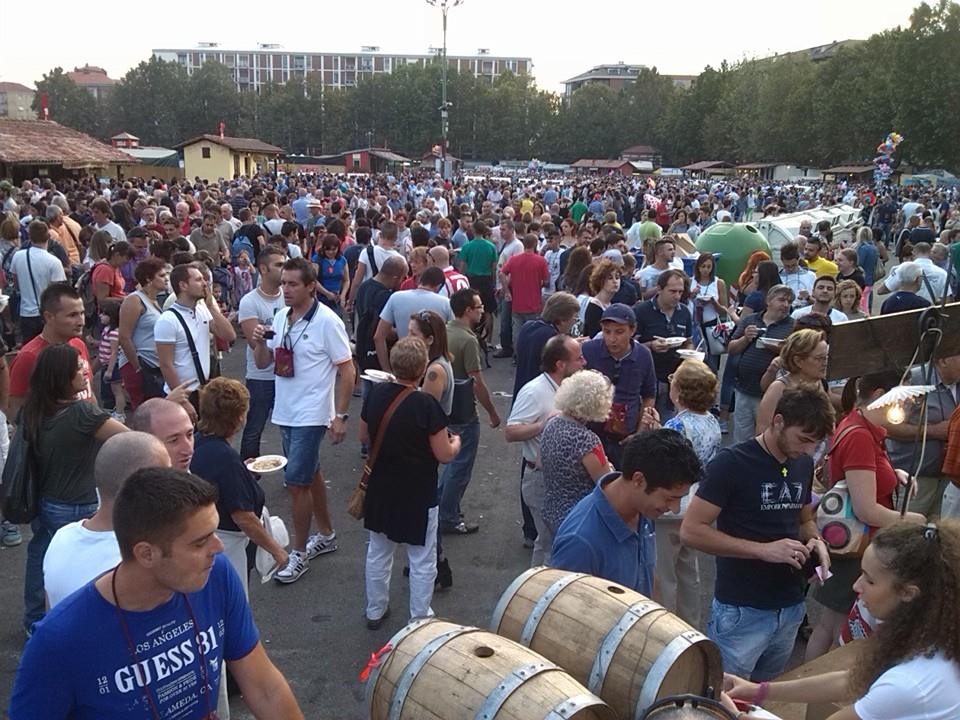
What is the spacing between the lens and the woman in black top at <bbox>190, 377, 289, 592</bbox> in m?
3.71

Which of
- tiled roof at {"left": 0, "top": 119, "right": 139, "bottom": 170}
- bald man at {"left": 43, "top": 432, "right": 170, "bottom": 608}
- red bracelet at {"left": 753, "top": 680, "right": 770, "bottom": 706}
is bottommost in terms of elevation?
red bracelet at {"left": 753, "top": 680, "right": 770, "bottom": 706}

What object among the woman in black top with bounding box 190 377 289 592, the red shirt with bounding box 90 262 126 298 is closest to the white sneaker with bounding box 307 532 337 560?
the woman in black top with bounding box 190 377 289 592

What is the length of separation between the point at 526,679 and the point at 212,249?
35.5ft

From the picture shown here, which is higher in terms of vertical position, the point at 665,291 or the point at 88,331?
the point at 665,291

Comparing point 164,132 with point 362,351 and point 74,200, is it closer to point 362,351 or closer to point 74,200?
point 74,200

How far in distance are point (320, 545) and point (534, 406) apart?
190 centimetres

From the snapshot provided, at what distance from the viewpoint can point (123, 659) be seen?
206 cm

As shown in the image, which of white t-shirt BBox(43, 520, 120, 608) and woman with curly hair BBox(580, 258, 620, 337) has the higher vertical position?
woman with curly hair BBox(580, 258, 620, 337)

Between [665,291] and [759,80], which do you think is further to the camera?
[759,80]

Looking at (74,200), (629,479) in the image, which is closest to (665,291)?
(629,479)

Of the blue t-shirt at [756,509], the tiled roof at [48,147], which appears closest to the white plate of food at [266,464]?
the blue t-shirt at [756,509]

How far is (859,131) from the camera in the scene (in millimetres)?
65062

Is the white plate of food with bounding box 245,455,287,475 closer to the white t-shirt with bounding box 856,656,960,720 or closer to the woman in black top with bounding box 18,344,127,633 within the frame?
the woman in black top with bounding box 18,344,127,633

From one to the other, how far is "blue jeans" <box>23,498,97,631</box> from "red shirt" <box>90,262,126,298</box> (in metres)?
4.24
